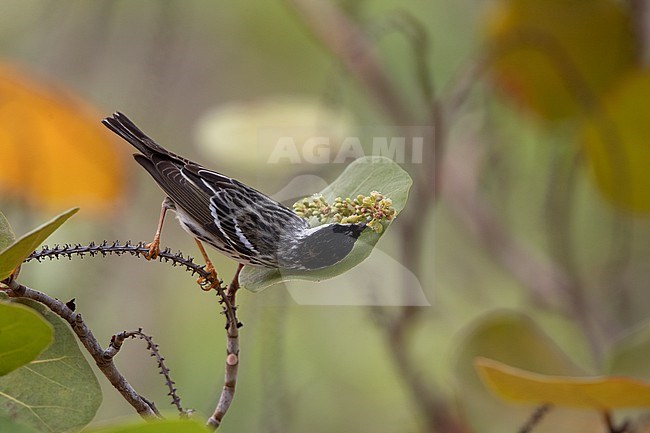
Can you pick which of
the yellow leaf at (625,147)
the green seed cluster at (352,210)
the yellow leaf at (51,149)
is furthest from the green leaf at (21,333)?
the yellow leaf at (625,147)

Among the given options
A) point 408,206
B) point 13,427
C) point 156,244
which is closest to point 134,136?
point 156,244

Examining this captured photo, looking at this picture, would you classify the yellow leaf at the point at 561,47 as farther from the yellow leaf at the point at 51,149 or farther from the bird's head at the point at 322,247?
the bird's head at the point at 322,247

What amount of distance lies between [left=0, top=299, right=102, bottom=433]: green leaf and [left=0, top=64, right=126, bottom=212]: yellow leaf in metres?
0.62

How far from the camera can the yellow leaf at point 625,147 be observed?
1103 mm

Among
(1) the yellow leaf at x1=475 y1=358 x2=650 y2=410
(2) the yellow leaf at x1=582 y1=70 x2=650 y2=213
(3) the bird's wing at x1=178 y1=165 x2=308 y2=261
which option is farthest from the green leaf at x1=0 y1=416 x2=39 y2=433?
(2) the yellow leaf at x1=582 y1=70 x2=650 y2=213

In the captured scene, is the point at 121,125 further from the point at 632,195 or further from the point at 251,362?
the point at 251,362

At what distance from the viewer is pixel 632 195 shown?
1.12 metres

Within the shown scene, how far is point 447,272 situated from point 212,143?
2.51 ft

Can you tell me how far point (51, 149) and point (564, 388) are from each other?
720mm

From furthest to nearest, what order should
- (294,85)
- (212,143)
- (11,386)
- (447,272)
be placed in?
1. (294,85)
2. (447,272)
3. (212,143)
4. (11,386)

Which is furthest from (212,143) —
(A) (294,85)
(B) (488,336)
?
(A) (294,85)

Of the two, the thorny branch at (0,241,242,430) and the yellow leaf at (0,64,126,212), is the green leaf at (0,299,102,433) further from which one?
the yellow leaf at (0,64,126,212)

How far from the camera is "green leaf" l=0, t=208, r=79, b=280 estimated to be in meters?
0.35

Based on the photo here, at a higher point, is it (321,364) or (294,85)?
(294,85)
